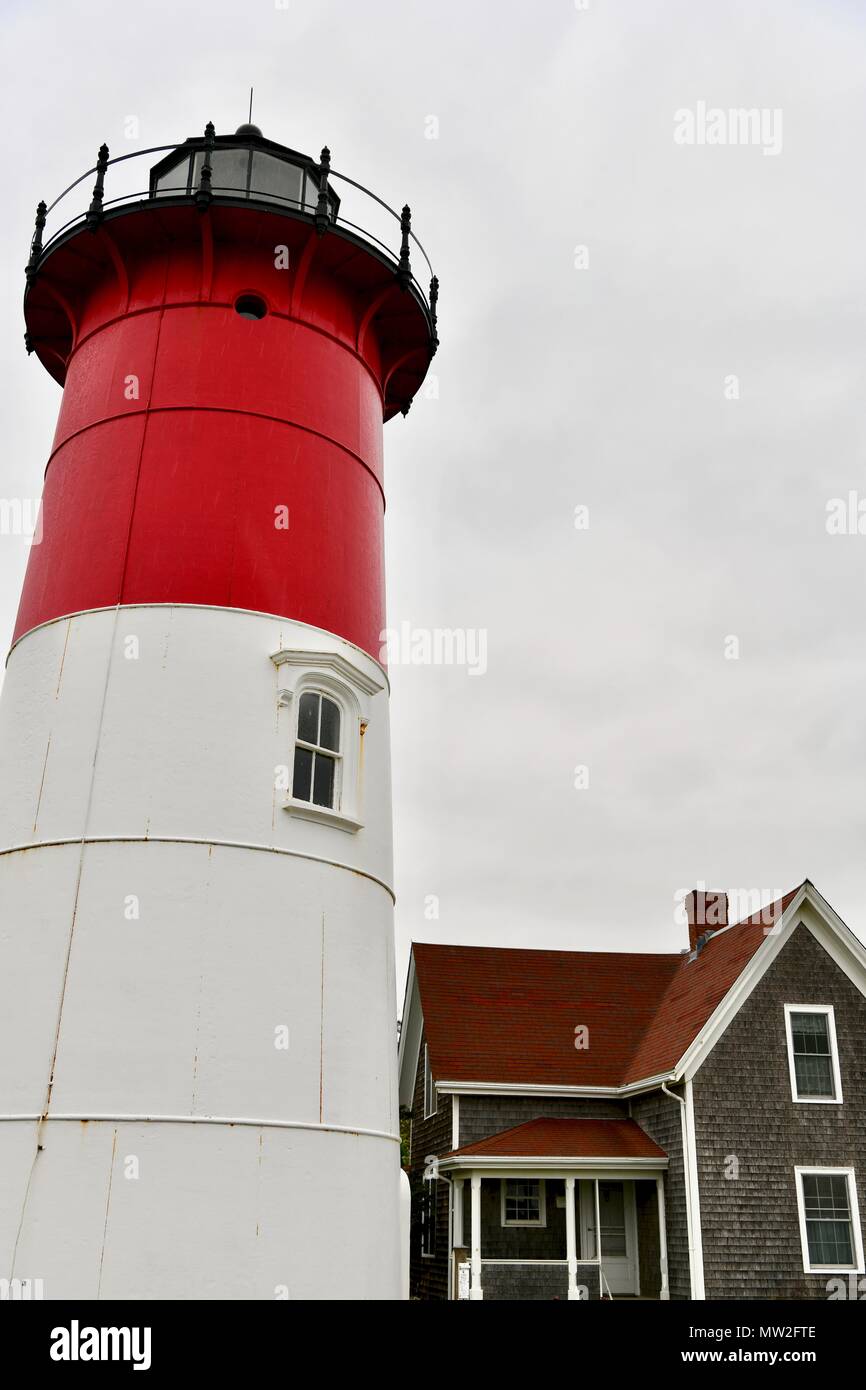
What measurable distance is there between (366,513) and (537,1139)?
11.3 m

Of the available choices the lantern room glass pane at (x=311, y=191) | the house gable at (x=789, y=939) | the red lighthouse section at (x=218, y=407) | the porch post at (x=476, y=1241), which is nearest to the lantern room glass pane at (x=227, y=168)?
the red lighthouse section at (x=218, y=407)

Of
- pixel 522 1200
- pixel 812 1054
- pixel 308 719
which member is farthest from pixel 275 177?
pixel 522 1200

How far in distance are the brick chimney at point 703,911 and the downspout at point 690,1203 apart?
5.36 meters

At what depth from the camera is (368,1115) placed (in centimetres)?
1020

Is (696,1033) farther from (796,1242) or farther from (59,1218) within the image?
(59,1218)

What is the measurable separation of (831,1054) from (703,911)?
4830 mm

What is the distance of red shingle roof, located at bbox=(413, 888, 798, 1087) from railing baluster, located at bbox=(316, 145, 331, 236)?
13.0 metres

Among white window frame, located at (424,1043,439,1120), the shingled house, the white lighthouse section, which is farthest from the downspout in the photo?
the white lighthouse section

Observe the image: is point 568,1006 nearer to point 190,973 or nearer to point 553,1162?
point 553,1162

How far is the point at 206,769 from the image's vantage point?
10141 mm

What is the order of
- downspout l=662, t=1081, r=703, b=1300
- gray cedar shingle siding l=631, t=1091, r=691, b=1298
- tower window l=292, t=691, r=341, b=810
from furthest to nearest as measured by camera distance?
gray cedar shingle siding l=631, t=1091, r=691, b=1298 → downspout l=662, t=1081, r=703, b=1300 → tower window l=292, t=691, r=341, b=810

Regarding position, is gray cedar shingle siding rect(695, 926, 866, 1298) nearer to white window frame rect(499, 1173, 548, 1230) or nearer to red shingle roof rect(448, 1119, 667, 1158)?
red shingle roof rect(448, 1119, 667, 1158)

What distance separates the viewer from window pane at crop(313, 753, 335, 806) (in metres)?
10.8

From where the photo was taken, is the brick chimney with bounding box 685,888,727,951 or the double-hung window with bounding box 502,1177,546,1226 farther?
the brick chimney with bounding box 685,888,727,951
